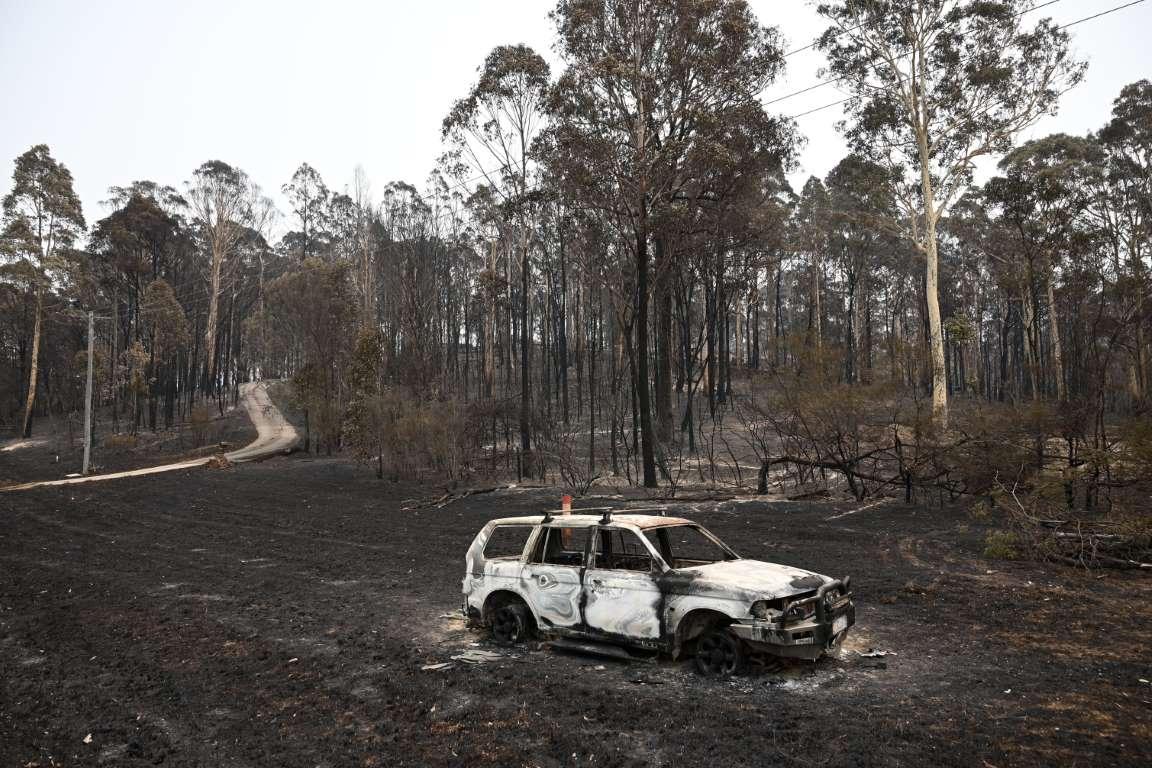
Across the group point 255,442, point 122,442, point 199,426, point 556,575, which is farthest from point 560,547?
point 255,442

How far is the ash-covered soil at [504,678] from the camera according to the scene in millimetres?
5207

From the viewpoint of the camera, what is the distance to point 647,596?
6.90m

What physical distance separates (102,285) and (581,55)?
4385cm

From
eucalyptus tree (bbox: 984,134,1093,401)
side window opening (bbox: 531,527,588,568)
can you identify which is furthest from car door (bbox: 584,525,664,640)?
eucalyptus tree (bbox: 984,134,1093,401)

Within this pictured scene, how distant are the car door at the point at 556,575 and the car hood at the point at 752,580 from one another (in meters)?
1.20

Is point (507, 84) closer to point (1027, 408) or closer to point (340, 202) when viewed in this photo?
point (1027, 408)

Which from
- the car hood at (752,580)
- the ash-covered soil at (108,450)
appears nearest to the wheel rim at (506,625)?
the car hood at (752,580)

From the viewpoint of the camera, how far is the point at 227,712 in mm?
6121

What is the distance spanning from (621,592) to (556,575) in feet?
2.65

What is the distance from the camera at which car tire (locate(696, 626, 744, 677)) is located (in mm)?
6461

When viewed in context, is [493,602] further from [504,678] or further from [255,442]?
[255,442]

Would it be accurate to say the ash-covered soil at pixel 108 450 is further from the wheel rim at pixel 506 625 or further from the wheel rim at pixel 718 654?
the wheel rim at pixel 718 654

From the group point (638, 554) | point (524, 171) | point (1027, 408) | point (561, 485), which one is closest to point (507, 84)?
point (524, 171)

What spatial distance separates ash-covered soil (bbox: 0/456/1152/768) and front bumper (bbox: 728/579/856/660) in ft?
1.06
